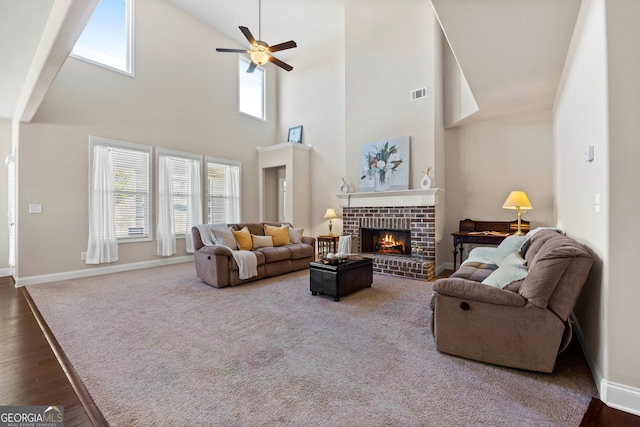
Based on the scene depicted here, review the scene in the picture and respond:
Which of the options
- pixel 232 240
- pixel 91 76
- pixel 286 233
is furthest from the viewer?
→ pixel 286 233

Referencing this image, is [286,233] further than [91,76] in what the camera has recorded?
Yes

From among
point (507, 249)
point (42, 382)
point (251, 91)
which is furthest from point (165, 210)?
point (507, 249)

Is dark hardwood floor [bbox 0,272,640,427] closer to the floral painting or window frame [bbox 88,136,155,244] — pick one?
window frame [bbox 88,136,155,244]

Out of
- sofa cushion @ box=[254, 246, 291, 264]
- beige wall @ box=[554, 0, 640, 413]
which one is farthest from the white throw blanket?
beige wall @ box=[554, 0, 640, 413]

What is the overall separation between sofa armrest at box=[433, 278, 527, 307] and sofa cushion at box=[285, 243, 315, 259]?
3215 mm

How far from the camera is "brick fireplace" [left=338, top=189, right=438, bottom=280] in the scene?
4977 mm

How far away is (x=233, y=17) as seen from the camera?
6539mm

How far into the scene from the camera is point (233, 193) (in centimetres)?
729

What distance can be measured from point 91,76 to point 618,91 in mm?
6773

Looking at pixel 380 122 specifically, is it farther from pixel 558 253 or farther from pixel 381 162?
pixel 558 253

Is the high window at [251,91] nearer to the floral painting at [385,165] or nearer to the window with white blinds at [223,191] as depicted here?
the window with white blinds at [223,191]

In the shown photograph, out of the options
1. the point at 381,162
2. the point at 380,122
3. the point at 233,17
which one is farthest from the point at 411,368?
the point at 233,17

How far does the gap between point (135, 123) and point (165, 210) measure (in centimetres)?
172

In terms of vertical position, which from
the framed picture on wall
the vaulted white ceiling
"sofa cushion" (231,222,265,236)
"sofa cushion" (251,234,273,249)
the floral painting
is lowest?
"sofa cushion" (251,234,273,249)
